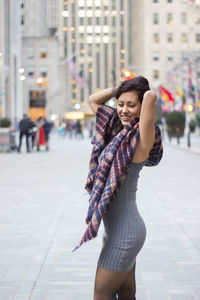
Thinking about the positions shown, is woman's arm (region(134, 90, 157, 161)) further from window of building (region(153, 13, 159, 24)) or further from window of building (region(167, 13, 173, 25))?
window of building (region(167, 13, 173, 25))

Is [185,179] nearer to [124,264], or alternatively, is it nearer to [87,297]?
[87,297]

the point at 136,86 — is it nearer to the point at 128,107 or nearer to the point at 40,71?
the point at 128,107

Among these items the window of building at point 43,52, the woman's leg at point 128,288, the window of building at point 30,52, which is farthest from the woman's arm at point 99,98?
the window of building at point 30,52

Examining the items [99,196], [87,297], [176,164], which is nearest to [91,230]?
[99,196]

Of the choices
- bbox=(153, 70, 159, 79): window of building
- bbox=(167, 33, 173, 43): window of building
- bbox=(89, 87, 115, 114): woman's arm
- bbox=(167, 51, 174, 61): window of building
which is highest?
bbox=(167, 33, 173, 43): window of building

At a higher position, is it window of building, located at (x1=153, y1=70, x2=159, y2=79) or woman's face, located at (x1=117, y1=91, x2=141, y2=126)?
window of building, located at (x1=153, y1=70, x2=159, y2=79)

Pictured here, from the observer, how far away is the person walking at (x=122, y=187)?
299 cm

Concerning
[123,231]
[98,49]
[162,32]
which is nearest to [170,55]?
[162,32]

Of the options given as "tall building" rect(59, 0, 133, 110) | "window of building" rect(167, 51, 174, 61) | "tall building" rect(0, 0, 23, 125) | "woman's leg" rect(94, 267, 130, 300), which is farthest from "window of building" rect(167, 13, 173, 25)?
"woman's leg" rect(94, 267, 130, 300)

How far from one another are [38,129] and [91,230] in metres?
24.6

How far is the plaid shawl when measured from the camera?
3.00 meters

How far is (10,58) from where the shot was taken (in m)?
70.4

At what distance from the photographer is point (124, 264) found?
2.99 meters

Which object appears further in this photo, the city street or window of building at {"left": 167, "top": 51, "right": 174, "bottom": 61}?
window of building at {"left": 167, "top": 51, "right": 174, "bottom": 61}
